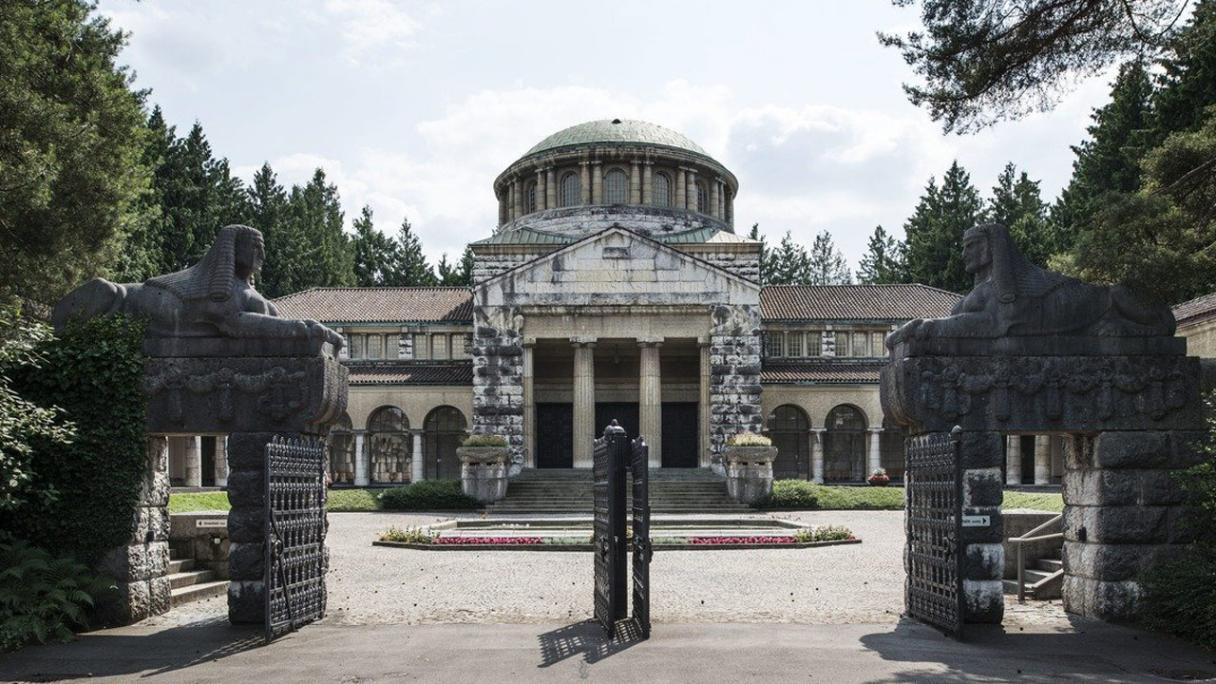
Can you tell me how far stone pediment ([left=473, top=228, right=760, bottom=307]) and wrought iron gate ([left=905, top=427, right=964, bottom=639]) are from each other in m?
28.6

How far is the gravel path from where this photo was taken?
13.1 metres

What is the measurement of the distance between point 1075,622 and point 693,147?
42.9m

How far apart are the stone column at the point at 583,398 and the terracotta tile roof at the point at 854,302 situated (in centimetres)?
1211

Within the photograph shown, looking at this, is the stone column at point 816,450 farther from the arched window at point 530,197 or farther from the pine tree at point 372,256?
the pine tree at point 372,256

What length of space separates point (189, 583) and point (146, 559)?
2.28 metres

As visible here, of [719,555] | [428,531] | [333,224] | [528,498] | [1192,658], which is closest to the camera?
[1192,658]

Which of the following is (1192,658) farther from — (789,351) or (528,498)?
(789,351)

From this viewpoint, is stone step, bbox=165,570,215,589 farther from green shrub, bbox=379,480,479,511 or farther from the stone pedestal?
green shrub, bbox=379,480,479,511

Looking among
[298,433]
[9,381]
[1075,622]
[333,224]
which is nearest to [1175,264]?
[1075,622]

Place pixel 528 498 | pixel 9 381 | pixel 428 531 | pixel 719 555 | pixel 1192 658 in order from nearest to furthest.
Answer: pixel 1192 658 < pixel 9 381 < pixel 719 555 < pixel 428 531 < pixel 528 498

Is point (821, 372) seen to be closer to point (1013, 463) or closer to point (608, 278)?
point (1013, 463)

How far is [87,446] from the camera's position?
39.2 ft

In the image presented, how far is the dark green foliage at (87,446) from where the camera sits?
39.1 feet

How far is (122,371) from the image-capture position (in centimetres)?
1200
